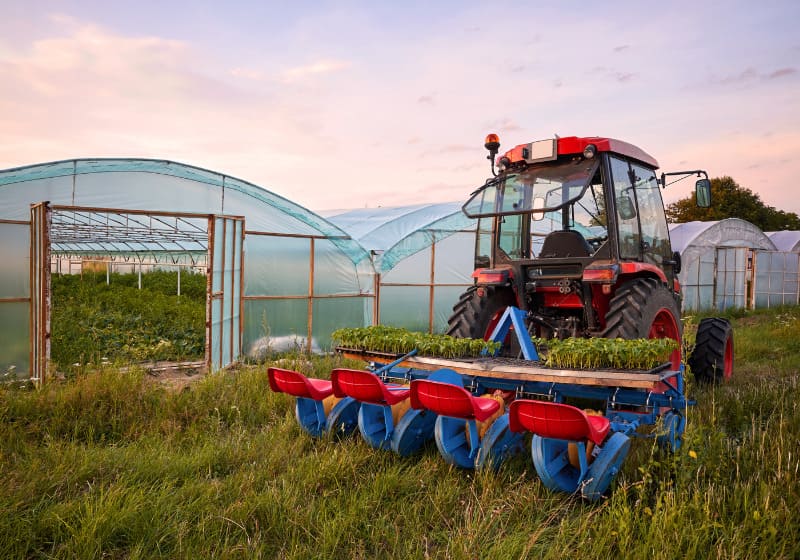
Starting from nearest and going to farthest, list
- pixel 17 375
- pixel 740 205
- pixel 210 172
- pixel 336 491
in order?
pixel 336 491 → pixel 17 375 → pixel 210 172 → pixel 740 205

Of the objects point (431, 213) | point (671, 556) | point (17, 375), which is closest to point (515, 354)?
point (671, 556)

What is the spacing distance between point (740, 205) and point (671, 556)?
129 ft

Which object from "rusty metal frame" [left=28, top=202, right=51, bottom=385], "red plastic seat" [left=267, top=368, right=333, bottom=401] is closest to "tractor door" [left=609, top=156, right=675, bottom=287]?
"red plastic seat" [left=267, top=368, right=333, bottom=401]

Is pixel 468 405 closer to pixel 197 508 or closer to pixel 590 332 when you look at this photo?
pixel 197 508

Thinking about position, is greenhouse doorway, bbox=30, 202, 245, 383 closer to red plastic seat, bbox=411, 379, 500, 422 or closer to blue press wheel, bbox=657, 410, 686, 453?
red plastic seat, bbox=411, 379, 500, 422

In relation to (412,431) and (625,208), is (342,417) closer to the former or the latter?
(412,431)

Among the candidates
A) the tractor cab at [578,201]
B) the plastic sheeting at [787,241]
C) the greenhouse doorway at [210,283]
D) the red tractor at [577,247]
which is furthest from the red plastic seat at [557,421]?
the plastic sheeting at [787,241]

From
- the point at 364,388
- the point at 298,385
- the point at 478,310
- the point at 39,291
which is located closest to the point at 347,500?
the point at 364,388

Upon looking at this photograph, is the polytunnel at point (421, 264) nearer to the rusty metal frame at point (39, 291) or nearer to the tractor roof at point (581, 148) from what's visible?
the rusty metal frame at point (39, 291)

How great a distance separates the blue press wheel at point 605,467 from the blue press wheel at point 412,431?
1.17 m

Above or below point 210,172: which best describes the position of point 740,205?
above

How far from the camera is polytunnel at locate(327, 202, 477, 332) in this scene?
1139 cm

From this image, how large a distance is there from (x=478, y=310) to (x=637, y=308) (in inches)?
53.9

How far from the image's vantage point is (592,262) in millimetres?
4891
